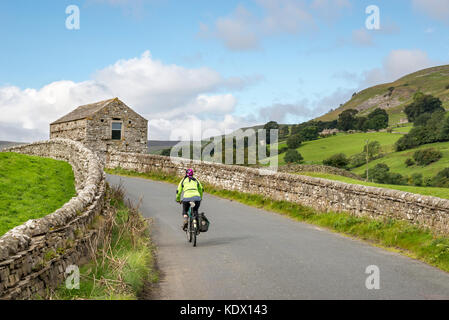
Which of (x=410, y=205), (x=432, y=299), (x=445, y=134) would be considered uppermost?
(x=445, y=134)

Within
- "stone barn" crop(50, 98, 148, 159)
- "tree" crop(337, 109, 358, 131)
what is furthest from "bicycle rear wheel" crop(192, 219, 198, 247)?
"tree" crop(337, 109, 358, 131)

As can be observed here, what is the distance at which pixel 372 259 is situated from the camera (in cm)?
934

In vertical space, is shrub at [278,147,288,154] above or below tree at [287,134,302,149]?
below

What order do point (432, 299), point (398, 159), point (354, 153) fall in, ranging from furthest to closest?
point (354, 153)
point (398, 159)
point (432, 299)

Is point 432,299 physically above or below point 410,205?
below

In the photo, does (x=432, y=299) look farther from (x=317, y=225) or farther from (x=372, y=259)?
(x=317, y=225)

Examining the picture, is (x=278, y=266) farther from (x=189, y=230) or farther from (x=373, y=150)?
(x=373, y=150)

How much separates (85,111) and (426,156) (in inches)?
2689

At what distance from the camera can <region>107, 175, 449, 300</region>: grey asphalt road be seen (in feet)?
22.4

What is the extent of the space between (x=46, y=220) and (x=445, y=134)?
109 m

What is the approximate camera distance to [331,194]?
14.6 meters

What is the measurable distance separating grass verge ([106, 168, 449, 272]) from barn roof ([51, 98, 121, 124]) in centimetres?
2388

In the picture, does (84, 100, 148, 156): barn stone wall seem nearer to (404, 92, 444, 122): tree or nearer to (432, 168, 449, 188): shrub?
(432, 168, 449, 188): shrub
